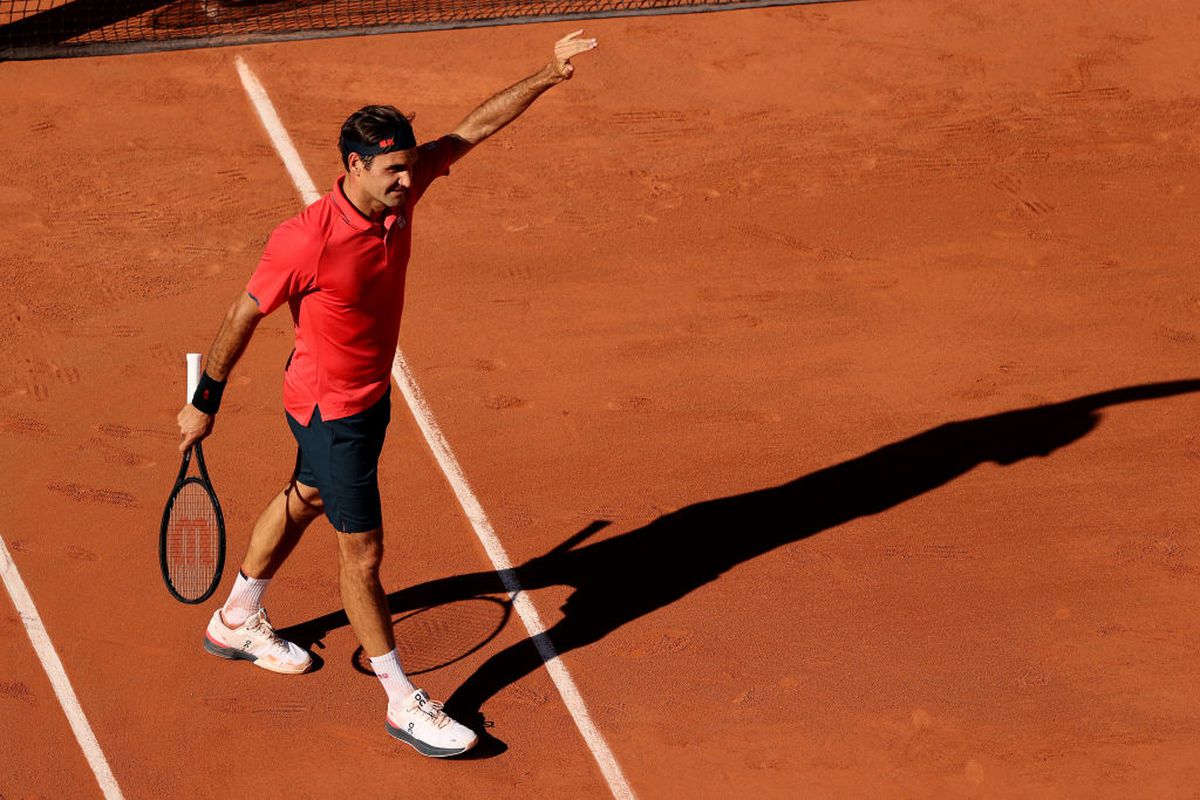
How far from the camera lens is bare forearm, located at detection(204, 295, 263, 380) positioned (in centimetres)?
514

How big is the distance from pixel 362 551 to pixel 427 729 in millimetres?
821

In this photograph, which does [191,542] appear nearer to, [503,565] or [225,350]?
[225,350]

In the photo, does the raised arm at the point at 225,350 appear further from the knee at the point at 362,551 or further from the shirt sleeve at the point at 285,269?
the knee at the point at 362,551

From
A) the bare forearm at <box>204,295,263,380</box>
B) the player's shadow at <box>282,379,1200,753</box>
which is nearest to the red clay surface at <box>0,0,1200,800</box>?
the player's shadow at <box>282,379,1200,753</box>

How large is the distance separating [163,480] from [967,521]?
3.99 metres

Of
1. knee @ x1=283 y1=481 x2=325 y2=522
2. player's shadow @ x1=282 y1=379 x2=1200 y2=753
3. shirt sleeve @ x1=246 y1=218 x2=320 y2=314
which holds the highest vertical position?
shirt sleeve @ x1=246 y1=218 x2=320 y2=314

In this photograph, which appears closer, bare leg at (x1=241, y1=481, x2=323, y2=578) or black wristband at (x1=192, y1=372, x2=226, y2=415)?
black wristband at (x1=192, y1=372, x2=226, y2=415)

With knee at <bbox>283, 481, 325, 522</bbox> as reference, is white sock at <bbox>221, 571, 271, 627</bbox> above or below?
below

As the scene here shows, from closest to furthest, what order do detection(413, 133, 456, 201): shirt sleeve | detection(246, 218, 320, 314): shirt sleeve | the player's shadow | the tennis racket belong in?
detection(246, 218, 320, 314): shirt sleeve → detection(413, 133, 456, 201): shirt sleeve → the tennis racket → the player's shadow

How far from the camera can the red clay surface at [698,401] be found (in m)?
6.04

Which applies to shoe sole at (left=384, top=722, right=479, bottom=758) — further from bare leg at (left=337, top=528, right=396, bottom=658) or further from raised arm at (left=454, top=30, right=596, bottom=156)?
raised arm at (left=454, top=30, right=596, bottom=156)

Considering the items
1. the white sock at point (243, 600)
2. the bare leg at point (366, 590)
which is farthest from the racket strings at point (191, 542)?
the bare leg at point (366, 590)

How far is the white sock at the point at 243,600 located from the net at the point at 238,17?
5.26 meters

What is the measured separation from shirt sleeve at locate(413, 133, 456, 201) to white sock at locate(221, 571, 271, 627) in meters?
1.85
